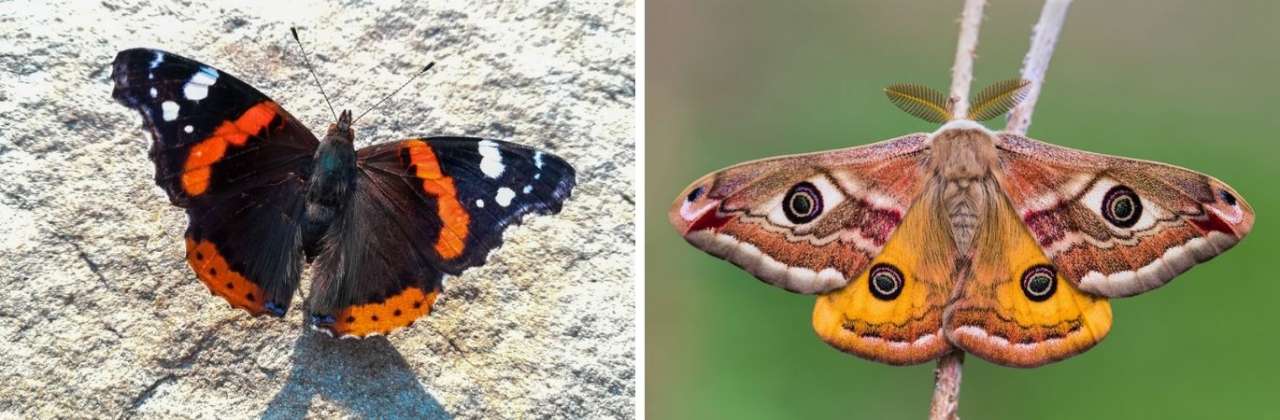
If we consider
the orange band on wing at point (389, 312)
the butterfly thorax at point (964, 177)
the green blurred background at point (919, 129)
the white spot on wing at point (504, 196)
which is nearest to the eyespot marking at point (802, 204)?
the butterfly thorax at point (964, 177)

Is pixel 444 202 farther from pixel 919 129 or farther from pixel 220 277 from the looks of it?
pixel 919 129

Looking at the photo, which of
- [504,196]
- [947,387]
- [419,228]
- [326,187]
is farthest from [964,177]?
[326,187]

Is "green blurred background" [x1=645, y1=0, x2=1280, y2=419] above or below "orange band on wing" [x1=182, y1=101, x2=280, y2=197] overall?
above

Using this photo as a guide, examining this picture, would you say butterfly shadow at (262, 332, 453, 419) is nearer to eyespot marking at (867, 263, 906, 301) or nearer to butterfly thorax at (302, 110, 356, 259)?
butterfly thorax at (302, 110, 356, 259)

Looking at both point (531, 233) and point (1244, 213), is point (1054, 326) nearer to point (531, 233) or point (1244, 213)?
point (1244, 213)

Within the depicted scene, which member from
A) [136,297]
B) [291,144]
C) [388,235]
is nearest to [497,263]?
[388,235]

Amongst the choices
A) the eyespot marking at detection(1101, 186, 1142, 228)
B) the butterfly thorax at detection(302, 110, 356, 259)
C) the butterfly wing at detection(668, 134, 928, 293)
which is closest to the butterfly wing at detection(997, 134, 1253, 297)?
the eyespot marking at detection(1101, 186, 1142, 228)

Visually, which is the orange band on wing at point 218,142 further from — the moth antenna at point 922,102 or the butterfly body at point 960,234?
the moth antenna at point 922,102
